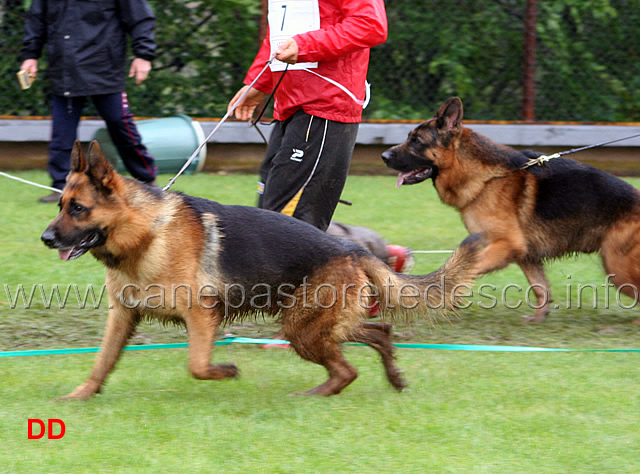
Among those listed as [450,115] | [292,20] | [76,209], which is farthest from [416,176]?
[76,209]

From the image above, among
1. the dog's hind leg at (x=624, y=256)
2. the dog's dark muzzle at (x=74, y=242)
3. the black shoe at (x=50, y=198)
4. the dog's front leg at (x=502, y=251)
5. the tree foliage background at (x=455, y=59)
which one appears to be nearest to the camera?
the dog's dark muzzle at (x=74, y=242)

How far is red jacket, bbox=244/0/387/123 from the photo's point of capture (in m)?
4.25

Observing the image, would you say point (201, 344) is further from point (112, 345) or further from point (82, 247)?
point (82, 247)

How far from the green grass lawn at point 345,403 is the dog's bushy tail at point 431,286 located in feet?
0.57

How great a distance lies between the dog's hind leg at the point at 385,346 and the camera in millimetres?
3871

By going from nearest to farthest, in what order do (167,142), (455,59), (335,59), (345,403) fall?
1. (345,403)
2. (335,59)
3. (167,142)
4. (455,59)

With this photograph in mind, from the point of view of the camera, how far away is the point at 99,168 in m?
3.46

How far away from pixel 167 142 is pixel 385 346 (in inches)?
216

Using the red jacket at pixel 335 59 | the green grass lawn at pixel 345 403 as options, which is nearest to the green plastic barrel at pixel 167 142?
the green grass lawn at pixel 345 403

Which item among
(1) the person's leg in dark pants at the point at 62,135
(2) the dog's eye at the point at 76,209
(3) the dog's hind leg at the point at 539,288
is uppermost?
(2) the dog's eye at the point at 76,209

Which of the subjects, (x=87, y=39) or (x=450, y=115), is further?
(x=87, y=39)

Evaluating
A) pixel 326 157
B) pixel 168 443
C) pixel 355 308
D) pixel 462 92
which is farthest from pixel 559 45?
pixel 168 443

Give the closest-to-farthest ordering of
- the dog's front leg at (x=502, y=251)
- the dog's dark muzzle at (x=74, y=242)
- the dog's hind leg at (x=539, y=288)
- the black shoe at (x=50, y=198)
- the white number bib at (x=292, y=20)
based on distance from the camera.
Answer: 1. the dog's dark muzzle at (x=74, y=242)
2. the white number bib at (x=292, y=20)
3. the dog's front leg at (x=502, y=251)
4. the dog's hind leg at (x=539, y=288)
5. the black shoe at (x=50, y=198)

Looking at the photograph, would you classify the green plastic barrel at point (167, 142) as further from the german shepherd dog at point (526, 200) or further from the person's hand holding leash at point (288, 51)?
the person's hand holding leash at point (288, 51)
